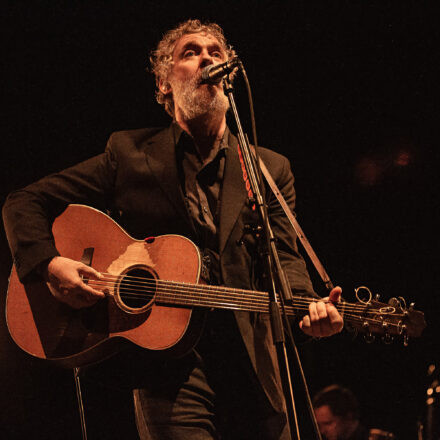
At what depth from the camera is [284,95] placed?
4113 mm

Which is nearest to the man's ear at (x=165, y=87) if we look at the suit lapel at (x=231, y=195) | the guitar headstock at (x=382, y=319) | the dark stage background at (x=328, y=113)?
the dark stage background at (x=328, y=113)

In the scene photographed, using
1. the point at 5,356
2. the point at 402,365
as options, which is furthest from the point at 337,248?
the point at 5,356

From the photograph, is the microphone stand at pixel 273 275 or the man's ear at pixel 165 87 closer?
the microphone stand at pixel 273 275

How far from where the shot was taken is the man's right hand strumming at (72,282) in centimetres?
197

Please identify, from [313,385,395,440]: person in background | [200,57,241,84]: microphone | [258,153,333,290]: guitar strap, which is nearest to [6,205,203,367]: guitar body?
[258,153,333,290]: guitar strap

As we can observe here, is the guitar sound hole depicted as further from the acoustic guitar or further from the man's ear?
the man's ear

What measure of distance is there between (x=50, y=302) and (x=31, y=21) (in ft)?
8.48

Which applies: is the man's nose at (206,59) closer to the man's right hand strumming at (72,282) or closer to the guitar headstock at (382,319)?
the man's right hand strumming at (72,282)

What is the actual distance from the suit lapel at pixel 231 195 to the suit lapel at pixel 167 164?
175 mm

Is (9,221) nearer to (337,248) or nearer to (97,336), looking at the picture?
(97,336)

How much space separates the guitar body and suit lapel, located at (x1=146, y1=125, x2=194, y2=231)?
21 cm

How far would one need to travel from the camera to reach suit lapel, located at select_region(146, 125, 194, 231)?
2.22m

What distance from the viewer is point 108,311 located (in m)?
2.03

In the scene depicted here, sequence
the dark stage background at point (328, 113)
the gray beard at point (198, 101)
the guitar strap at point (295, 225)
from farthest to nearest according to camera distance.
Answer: the dark stage background at point (328, 113), the gray beard at point (198, 101), the guitar strap at point (295, 225)
